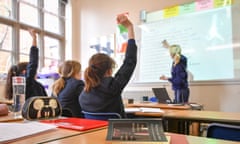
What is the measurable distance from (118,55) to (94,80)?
311 cm

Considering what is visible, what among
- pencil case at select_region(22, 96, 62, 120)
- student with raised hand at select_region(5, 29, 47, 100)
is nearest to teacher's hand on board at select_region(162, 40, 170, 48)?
student with raised hand at select_region(5, 29, 47, 100)

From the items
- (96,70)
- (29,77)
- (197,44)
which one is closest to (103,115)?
(96,70)

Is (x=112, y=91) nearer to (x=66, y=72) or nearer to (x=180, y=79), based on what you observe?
(x=66, y=72)

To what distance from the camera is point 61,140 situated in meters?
0.76

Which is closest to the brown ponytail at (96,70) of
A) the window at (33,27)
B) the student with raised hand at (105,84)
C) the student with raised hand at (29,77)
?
the student with raised hand at (105,84)

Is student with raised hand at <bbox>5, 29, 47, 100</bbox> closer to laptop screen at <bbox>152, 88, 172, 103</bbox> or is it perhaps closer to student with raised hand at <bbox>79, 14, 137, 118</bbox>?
student with raised hand at <bbox>79, 14, 137, 118</bbox>

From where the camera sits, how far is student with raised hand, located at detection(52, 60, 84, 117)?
2127 mm

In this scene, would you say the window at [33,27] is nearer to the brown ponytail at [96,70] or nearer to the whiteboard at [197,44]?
the whiteboard at [197,44]

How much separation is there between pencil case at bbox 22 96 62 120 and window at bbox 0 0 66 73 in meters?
3.37

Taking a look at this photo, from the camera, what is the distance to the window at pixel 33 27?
413 cm

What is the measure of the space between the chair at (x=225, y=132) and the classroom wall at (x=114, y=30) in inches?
101

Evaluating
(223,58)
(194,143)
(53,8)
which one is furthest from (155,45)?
(194,143)

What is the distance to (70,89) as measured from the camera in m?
2.13

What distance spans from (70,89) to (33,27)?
2903 millimetres
